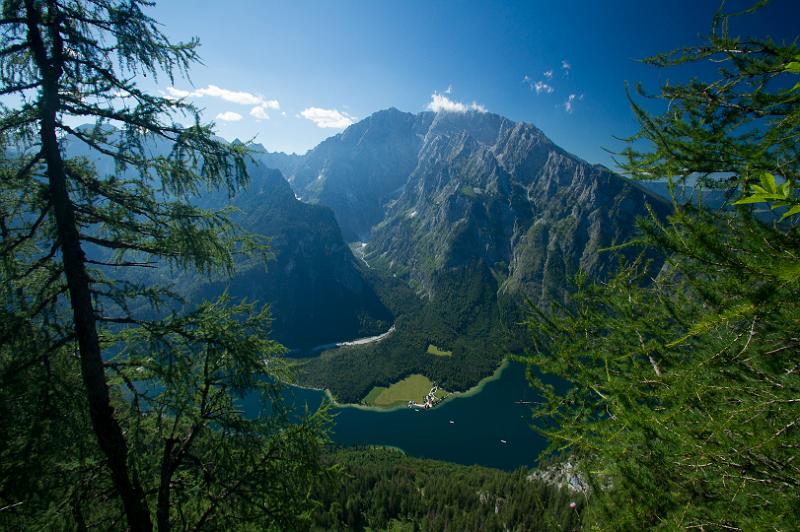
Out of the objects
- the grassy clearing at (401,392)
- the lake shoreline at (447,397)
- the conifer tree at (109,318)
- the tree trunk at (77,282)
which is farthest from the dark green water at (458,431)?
the tree trunk at (77,282)

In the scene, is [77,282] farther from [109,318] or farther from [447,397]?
[447,397]

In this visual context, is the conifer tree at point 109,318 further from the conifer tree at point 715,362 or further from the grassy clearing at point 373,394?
the grassy clearing at point 373,394

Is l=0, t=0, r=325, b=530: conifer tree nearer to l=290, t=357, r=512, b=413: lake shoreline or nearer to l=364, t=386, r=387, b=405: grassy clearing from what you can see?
l=290, t=357, r=512, b=413: lake shoreline

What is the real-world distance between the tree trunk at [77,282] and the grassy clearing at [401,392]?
155 meters

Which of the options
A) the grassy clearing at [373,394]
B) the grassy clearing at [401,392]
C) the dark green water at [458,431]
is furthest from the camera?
the grassy clearing at [373,394]

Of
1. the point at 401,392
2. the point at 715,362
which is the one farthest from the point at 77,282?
the point at 401,392

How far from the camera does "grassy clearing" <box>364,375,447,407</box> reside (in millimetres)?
154000

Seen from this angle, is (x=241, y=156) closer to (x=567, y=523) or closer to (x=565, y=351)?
(x=565, y=351)

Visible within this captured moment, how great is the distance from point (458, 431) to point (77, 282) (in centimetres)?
13990

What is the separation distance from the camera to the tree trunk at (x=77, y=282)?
4.98 metres

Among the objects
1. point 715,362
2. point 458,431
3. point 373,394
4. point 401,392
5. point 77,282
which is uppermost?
point 77,282

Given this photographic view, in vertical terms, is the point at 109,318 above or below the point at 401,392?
above

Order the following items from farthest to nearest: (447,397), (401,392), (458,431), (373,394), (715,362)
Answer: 1. (401,392)
2. (373,394)
3. (447,397)
4. (458,431)
5. (715,362)

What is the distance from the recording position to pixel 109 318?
17.3ft
